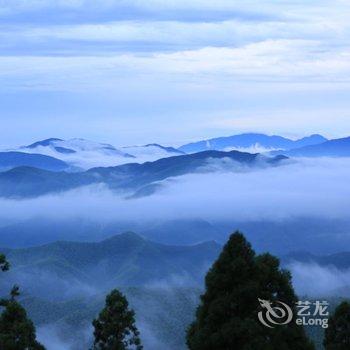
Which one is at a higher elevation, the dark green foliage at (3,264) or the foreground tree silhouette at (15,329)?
the dark green foliage at (3,264)

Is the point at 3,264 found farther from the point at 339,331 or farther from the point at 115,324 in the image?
the point at 339,331

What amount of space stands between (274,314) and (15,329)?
1005cm

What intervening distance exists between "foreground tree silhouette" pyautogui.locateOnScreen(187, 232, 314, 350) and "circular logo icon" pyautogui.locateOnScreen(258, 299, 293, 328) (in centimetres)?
12

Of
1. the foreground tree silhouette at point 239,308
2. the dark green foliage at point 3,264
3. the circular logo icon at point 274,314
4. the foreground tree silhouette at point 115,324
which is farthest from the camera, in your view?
the foreground tree silhouette at point 115,324

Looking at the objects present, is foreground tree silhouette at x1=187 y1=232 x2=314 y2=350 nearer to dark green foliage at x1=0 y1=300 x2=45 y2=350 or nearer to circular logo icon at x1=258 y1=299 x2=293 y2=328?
circular logo icon at x1=258 y1=299 x2=293 y2=328

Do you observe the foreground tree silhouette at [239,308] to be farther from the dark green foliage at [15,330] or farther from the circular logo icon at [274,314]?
the dark green foliage at [15,330]

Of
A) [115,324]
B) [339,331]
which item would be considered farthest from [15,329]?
[339,331]

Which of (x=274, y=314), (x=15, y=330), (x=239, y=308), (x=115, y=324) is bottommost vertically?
(x=15, y=330)

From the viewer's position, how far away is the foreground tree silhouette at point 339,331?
32062 millimetres

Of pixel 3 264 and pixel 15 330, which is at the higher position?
pixel 3 264

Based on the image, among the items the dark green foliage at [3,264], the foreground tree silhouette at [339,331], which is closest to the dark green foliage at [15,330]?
the dark green foliage at [3,264]

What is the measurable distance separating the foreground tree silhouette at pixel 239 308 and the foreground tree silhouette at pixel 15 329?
7.52 metres

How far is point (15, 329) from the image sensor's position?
25922 mm

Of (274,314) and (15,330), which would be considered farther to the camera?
(15,330)
